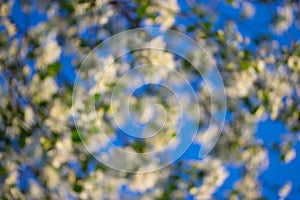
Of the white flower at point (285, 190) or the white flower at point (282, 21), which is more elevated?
the white flower at point (282, 21)

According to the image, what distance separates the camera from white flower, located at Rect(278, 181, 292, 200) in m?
2.55

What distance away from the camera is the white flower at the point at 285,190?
2.55 metres

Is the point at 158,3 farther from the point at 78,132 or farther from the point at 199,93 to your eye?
the point at 78,132

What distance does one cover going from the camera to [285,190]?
2.61 m

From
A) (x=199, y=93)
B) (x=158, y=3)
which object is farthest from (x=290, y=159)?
(x=158, y=3)

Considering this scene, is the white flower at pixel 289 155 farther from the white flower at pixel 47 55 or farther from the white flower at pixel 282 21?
the white flower at pixel 47 55

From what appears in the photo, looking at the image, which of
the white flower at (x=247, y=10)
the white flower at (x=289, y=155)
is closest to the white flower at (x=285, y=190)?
the white flower at (x=289, y=155)

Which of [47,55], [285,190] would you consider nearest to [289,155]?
[285,190]

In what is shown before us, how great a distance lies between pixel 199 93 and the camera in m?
2.25

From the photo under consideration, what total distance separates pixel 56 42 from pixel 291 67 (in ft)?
3.46

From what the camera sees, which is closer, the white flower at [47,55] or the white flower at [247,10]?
the white flower at [47,55]

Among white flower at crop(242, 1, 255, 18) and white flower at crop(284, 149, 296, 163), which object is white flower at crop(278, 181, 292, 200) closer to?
white flower at crop(284, 149, 296, 163)

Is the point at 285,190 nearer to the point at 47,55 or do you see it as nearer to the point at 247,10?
the point at 247,10

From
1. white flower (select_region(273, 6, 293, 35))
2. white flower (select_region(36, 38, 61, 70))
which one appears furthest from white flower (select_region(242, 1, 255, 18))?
white flower (select_region(36, 38, 61, 70))
